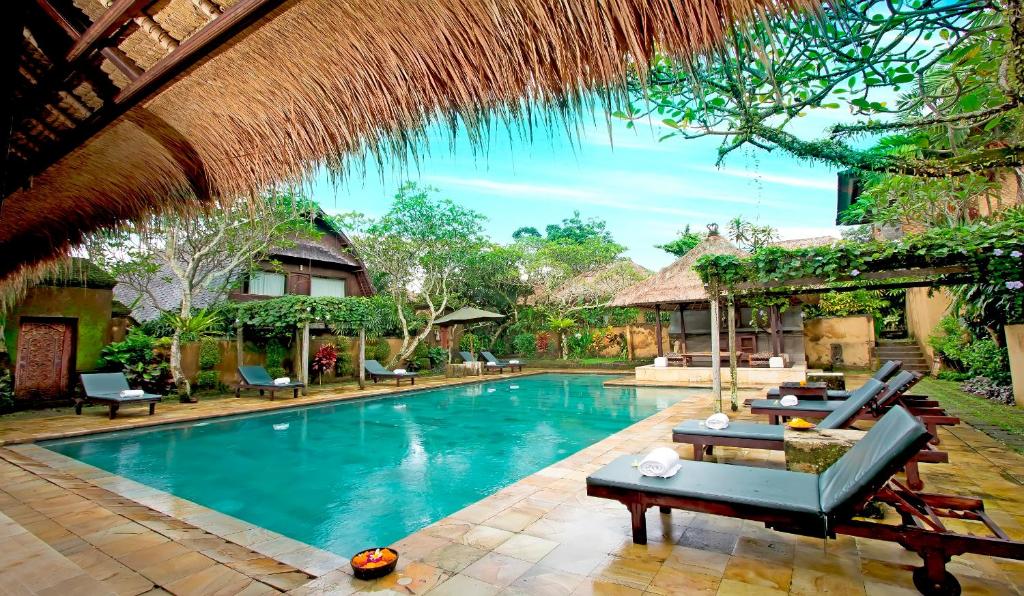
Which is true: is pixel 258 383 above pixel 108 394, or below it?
below

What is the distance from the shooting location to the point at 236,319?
13.8 m

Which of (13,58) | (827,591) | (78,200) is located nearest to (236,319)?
(78,200)

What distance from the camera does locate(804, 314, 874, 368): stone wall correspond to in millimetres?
16219

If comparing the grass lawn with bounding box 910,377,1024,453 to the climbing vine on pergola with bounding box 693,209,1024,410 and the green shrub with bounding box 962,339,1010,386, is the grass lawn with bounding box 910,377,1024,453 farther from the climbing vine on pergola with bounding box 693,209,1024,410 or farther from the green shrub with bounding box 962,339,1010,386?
the climbing vine on pergola with bounding box 693,209,1024,410

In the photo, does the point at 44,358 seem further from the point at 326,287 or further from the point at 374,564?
the point at 374,564

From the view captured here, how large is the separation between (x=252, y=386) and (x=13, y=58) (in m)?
12.1

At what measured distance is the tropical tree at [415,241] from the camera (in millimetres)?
16656

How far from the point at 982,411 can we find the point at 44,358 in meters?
18.5

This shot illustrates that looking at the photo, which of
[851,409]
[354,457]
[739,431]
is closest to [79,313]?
[354,457]

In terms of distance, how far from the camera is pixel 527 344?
22.8 metres

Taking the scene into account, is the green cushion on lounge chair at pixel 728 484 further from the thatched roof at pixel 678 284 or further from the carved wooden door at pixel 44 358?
the carved wooden door at pixel 44 358

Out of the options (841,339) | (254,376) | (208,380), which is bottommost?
(208,380)

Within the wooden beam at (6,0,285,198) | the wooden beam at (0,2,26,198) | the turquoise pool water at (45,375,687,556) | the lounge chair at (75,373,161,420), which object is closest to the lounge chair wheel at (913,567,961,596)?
the turquoise pool water at (45,375,687,556)

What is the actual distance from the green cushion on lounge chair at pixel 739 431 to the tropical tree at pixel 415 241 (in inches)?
513
